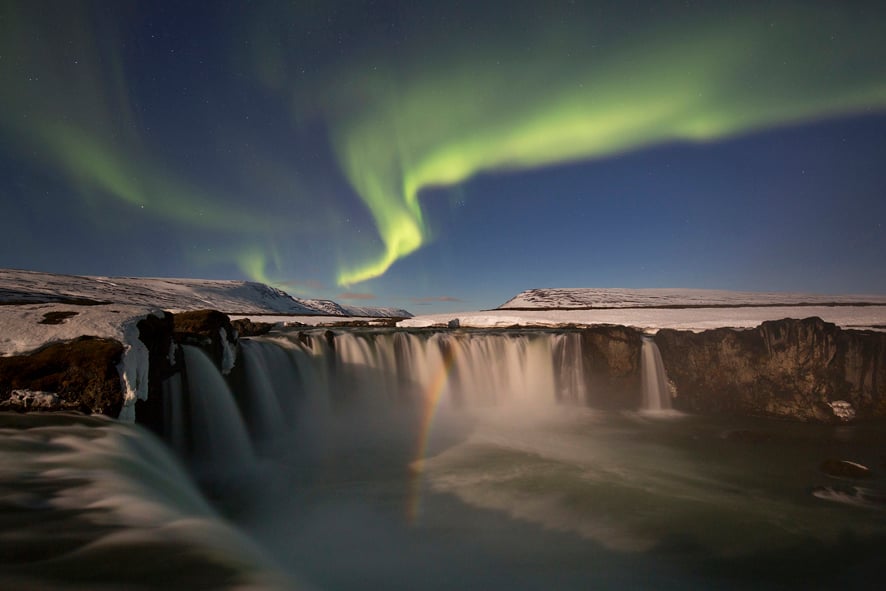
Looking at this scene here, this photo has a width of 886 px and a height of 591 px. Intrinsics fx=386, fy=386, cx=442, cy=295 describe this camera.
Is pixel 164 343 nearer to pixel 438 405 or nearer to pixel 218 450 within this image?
pixel 218 450

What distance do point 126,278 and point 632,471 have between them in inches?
6533

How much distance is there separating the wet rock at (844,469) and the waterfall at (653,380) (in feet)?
27.2

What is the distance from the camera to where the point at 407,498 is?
358 inches

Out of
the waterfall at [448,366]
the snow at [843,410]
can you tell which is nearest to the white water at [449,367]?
the waterfall at [448,366]

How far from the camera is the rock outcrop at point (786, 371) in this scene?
52.4ft

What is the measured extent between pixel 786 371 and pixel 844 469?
297 inches

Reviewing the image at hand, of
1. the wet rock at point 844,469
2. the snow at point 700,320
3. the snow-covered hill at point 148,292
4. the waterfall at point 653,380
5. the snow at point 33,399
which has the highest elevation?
the snow-covered hill at point 148,292

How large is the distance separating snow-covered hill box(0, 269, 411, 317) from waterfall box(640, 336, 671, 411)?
63.8 metres

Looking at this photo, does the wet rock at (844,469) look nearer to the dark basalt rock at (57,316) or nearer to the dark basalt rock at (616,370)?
the dark basalt rock at (616,370)

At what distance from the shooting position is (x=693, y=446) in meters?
13.2

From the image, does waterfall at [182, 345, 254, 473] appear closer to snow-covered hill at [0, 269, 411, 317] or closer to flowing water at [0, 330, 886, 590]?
flowing water at [0, 330, 886, 590]

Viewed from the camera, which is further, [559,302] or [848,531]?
[559,302]

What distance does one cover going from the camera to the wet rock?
10.1 metres

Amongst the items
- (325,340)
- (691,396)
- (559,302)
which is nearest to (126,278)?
(559,302)
